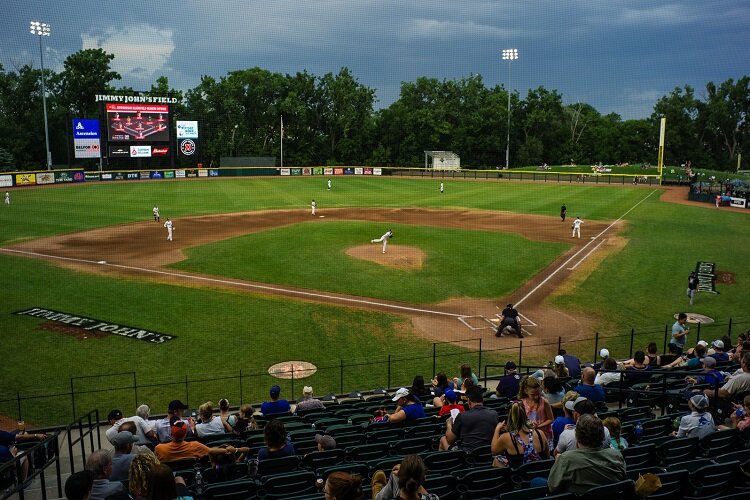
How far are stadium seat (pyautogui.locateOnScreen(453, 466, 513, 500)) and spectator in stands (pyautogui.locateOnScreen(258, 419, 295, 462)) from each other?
2.37m

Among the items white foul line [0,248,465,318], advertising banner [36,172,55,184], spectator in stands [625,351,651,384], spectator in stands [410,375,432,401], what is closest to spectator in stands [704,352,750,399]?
spectator in stands [625,351,651,384]

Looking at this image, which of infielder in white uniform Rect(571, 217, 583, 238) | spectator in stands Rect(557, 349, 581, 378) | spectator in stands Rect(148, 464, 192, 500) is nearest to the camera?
spectator in stands Rect(148, 464, 192, 500)

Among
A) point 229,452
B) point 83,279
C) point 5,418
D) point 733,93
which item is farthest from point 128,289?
point 733,93

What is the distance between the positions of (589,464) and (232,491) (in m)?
4.45

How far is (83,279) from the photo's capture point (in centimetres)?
2934

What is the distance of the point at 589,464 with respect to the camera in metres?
6.14

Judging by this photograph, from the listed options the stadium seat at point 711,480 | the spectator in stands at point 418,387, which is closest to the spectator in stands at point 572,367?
the spectator in stands at point 418,387

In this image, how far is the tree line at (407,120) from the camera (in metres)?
106

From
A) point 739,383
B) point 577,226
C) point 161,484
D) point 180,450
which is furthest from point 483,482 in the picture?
point 577,226

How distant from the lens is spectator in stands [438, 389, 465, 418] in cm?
1081

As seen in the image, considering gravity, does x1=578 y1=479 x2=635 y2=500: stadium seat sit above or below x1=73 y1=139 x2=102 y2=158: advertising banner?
below

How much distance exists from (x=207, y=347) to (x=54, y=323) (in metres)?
6.65

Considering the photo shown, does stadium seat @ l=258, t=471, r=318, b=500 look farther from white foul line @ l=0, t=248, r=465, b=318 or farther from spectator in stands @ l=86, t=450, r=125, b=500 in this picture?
white foul line @ l=0, t=248, r=465, b=318

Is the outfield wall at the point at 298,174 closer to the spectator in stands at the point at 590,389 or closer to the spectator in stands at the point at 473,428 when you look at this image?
the spectator in stands at the point at 590,389
